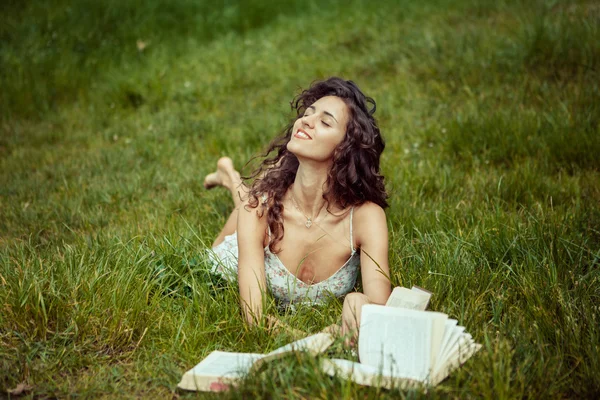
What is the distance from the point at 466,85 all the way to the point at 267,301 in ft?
13.0

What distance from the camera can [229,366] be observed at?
2607 millimetres

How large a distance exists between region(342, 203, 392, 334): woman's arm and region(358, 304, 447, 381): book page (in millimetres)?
236

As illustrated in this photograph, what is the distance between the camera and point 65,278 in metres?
3.17

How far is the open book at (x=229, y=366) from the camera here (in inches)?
99.2

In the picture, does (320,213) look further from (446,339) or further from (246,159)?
(246,159)

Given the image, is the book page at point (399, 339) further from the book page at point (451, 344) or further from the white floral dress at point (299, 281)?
the white floral dress at point (299, 281)

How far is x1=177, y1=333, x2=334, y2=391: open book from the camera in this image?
8.27 ft

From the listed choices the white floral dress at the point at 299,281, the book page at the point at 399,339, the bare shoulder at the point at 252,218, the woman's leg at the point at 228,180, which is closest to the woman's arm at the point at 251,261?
the bare shoulder at the point at 252,218

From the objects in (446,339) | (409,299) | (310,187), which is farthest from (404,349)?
(310,187)

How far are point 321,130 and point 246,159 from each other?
2.34m

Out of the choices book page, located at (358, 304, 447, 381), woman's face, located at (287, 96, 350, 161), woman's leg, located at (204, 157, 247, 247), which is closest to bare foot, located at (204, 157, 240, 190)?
woman's leg, located at (204, 157, 247, 247)

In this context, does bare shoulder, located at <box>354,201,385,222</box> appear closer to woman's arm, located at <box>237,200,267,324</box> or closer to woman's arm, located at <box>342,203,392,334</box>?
woman's arm, located at <box>342,203,392,334</box>

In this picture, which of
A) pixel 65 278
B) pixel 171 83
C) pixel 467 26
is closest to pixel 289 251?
pixel 65 278

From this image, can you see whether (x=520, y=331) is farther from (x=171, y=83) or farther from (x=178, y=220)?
(x=171, y=83)
